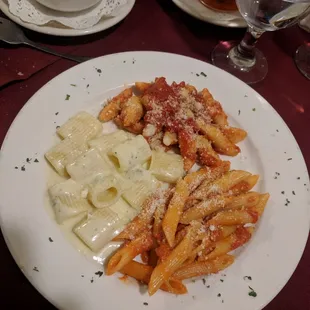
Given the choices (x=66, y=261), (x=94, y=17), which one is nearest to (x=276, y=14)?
(x=94, y=17)

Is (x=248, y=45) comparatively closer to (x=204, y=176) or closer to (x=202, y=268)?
(x=204, y=176)

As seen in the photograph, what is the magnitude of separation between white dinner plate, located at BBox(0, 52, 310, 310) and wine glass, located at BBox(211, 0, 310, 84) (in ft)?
0.74

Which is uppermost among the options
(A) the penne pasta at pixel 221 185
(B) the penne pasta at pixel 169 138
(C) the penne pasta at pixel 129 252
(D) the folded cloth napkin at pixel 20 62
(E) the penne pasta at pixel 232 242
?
(D) the folded cloth napkin at pixel 20 62

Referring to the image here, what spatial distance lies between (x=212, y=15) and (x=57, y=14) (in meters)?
0.67

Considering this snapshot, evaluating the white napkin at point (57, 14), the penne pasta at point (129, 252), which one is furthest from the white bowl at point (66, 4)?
the penne pasta at point (129, 252)

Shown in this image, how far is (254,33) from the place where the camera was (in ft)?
5.33

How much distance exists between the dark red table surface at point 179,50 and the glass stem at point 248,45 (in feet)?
0.39

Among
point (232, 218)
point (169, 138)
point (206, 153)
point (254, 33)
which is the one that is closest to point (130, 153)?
point (169, 138)

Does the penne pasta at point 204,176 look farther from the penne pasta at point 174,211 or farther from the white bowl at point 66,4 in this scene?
the white bowl at point 66,4

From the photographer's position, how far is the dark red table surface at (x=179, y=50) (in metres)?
1.45

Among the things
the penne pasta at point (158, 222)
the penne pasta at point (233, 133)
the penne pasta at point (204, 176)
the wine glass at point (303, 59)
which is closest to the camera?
the penne pasta at point (158, 222)

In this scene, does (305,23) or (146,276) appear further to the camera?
(305,23)

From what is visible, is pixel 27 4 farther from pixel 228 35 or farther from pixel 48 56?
pixel 228 35

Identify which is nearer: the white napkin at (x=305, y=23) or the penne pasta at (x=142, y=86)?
the penne pasta at (x=142, y=86)
